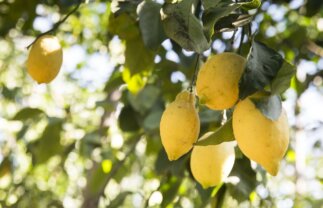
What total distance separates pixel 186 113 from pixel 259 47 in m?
0.17

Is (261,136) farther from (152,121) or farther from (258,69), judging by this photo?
(152,121)

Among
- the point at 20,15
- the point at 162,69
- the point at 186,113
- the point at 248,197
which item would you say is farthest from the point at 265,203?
the point at 20,15

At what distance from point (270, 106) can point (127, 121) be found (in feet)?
4.38

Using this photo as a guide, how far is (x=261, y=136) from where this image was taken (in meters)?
0.81

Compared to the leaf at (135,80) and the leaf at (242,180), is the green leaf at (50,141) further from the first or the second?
the leaf at (242,180)

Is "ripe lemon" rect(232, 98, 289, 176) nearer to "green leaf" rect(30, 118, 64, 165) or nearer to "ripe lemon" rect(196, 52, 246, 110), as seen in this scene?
"ripe lemon" rect(196, 52, 246, 110)

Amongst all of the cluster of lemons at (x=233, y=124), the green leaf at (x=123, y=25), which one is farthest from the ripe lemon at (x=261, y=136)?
the green leaf at (x=123, y=25)

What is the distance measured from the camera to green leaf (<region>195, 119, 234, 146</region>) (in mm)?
901

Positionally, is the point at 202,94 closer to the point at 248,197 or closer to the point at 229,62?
the point at 229,62

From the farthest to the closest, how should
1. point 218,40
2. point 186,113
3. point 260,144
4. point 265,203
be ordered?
point 218,40, point 265,203, point 186,113, point 260,144

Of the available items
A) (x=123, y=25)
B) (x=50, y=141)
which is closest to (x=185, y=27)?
(x=123, y=25)

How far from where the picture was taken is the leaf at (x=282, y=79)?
2.69 feet

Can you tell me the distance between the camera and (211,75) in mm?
871

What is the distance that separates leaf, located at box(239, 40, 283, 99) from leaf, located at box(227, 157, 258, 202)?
0.62 metres
